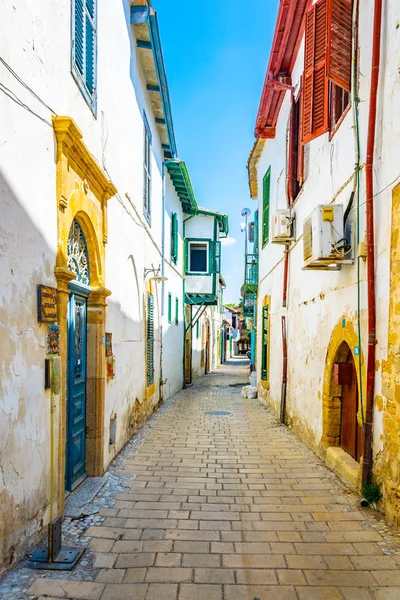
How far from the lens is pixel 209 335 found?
26.1 meters

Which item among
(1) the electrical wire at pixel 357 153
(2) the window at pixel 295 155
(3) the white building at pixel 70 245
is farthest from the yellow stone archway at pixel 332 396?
(2) the window at pixel 295 155

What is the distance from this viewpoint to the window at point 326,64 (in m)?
5.22

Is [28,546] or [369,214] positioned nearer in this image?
[28,546]

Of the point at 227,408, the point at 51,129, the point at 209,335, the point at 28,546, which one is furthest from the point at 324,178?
the point at 209,335

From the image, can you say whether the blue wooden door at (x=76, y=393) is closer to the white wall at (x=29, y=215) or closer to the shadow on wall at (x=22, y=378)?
the white wall at (x=29, y=215)

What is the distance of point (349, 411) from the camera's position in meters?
5.65

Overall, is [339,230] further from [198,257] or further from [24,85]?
[198,257]

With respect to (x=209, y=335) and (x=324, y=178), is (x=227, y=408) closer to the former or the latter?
(x=324, y=178)

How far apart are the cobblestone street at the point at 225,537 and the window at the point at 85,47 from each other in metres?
4.43

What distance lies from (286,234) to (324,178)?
2045mm

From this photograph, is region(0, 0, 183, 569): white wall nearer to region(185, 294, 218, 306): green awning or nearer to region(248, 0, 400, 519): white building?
region(248, 0, 400, 519): white building

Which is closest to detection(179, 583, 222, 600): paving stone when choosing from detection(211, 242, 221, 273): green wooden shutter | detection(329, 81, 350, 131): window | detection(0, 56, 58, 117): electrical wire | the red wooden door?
the red wooden door

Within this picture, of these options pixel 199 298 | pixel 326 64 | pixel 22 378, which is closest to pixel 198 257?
pixel 199 298

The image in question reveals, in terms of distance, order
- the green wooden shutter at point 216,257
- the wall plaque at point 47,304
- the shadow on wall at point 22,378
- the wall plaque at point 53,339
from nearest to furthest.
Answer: the shadow on wall at point 22,378 → the wall plaque at point 47,304 → the wall plaque at point 53,339 → the green wooden shutter at point 216,257
